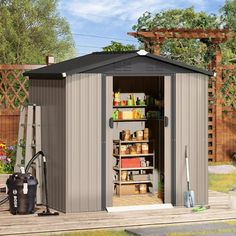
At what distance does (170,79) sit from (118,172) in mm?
2085

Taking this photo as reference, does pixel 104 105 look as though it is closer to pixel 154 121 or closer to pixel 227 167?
pixel 154 121

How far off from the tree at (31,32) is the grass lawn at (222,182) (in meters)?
19.9

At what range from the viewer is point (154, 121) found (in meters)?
11.2

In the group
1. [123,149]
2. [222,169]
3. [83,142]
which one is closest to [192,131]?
[123,149]

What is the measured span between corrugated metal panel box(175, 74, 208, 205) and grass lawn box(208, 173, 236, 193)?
2321 mm

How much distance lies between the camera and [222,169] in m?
14.9

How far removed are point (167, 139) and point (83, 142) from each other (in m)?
1.20

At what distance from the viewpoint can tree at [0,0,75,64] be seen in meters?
34.1

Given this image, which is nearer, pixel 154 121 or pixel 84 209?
pixel 84 209

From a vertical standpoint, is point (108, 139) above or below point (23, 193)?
above

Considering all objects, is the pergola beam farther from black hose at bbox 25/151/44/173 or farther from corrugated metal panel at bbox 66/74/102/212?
black hose at bbox 25/151/44/173

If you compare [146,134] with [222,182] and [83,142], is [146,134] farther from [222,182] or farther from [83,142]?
[222,182]

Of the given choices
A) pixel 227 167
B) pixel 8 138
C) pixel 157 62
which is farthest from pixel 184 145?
pixel 8 138

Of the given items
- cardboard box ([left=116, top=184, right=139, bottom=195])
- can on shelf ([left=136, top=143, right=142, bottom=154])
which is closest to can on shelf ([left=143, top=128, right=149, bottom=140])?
can on shelf ([left=136, top=143, right=142, bottom=154])
